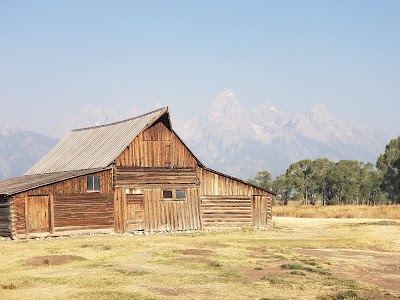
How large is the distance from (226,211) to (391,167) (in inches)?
3536

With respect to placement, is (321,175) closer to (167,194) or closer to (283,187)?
(283,187)

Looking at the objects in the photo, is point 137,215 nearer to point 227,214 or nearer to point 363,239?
point 227,214

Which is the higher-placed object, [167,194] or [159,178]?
[159,178]

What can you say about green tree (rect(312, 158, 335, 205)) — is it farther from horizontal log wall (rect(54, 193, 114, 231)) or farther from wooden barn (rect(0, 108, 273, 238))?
horizontal log wall (rect(54, 193, 114, 231))

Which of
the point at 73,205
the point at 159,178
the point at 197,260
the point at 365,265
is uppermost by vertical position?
the point at 159,178

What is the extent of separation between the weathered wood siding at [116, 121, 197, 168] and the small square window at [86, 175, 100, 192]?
2.17m

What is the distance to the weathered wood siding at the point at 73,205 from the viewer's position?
3622 cm

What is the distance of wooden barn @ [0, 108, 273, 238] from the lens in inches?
1462

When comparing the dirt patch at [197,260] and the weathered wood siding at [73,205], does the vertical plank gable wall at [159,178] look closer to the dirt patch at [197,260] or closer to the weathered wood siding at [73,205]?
the weathered wood siding at [73,205]

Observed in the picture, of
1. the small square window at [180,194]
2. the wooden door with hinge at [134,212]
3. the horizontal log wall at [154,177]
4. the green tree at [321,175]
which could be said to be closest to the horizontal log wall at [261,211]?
the horizontal log wall at [154,177]

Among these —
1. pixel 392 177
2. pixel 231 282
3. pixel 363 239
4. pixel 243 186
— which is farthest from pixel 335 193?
pixel 231 282

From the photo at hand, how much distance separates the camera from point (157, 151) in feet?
141

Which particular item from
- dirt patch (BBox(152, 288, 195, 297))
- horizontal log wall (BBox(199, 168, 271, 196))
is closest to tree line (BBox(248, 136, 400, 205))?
horizontal log wall (BBox(199, 168, 271, 196))

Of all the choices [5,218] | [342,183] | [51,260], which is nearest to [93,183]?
[5,218]
